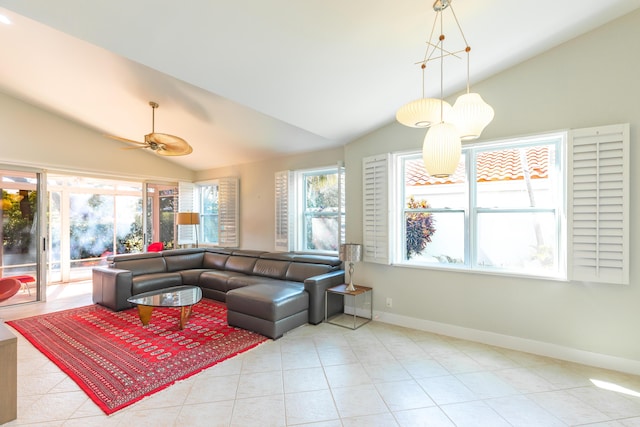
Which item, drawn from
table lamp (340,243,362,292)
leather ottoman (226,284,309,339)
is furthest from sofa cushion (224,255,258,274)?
table lamp (340,243,362,292)

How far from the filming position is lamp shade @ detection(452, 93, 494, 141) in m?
1.93

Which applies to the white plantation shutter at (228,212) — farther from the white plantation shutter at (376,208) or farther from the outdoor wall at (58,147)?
the white plantation shutter at (376,208)

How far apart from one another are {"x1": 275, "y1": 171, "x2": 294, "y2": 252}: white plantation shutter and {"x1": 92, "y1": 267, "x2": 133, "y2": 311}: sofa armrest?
2365 mm

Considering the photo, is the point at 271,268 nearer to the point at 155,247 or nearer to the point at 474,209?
the point at 155,247

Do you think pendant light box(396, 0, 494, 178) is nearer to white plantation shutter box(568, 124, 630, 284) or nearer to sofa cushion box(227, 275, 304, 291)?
white plantation shutter box(568, 124, 630, 284)

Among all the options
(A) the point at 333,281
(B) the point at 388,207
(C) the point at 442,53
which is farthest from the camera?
(A) the point at 333,281

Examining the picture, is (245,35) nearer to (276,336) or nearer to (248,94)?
(248,94)

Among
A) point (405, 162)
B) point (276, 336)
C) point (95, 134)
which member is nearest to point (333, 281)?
point (276, 336)

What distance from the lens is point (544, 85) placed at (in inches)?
119

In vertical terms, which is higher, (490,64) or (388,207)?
(490,64)

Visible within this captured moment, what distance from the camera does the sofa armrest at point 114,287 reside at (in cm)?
435

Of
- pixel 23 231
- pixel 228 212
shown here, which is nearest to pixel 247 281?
pixel 228 212

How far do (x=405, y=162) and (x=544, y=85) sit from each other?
1.60 m

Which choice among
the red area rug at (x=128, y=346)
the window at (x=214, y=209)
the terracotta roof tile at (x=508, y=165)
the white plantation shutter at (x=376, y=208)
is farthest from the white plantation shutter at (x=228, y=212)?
the terracotta roof tile at (x=508, y=165)
